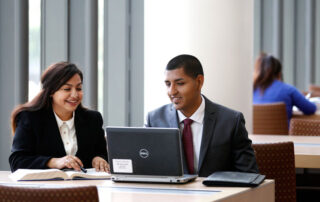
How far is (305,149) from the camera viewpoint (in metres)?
4.60

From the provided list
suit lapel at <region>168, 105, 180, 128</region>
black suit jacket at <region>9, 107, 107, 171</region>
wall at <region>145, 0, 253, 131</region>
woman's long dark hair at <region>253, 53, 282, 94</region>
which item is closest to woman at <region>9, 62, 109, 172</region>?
black suit jacket at <region>9, 107, 107, 171</region>

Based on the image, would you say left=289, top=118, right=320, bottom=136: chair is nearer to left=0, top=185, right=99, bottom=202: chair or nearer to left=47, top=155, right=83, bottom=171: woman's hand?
left=47, top=155, right=83, bottom=171: woman's hand

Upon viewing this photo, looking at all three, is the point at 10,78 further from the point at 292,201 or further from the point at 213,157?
the point at 292,201

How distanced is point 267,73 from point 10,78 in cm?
343

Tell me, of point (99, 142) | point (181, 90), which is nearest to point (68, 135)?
point (99, 142)

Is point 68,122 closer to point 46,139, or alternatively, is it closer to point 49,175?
point 46,139

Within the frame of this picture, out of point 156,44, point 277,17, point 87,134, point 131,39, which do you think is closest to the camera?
point 87,134

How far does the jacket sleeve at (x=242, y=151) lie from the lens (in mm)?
3795

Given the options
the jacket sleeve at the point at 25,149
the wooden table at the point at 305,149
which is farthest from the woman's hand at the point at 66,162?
the wooden table at the point at 305,149

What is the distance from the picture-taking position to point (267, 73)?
7.58m

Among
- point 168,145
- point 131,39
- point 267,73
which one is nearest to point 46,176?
point 168,145

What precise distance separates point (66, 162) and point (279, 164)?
1259 millimetres

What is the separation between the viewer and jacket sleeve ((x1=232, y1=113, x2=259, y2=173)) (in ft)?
12.5

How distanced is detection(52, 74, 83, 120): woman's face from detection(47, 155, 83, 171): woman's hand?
0.45m
